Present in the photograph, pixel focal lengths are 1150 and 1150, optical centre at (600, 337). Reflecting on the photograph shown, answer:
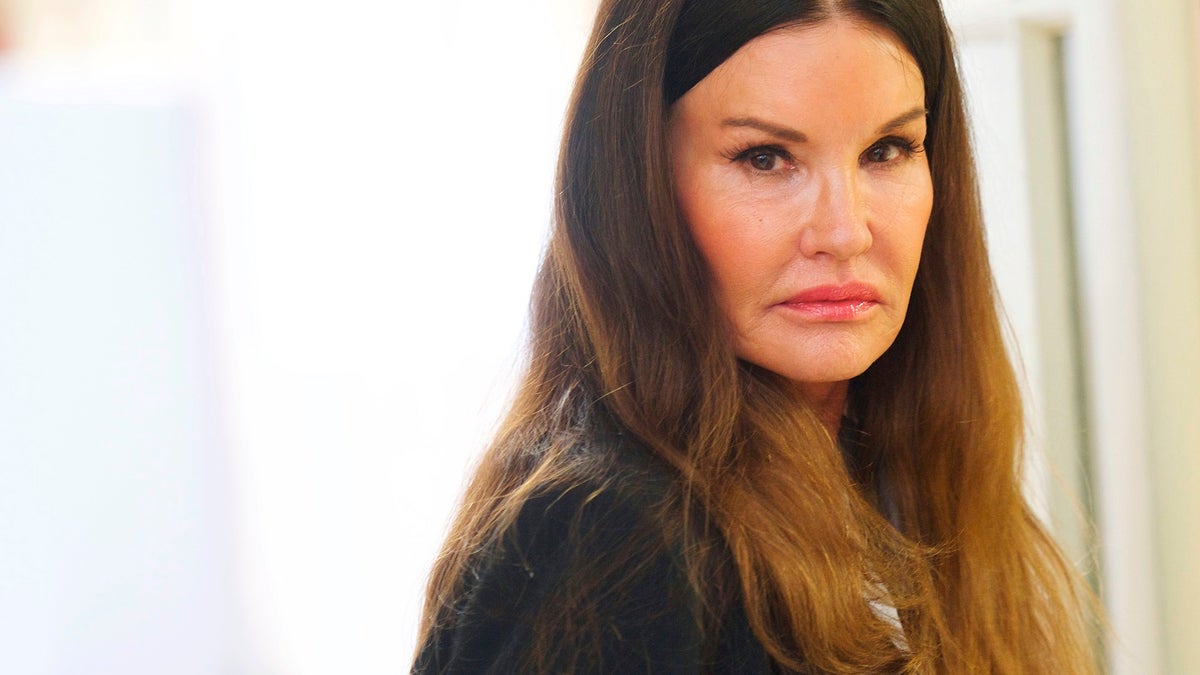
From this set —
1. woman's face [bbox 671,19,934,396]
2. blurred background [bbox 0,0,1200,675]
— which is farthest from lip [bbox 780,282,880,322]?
blurred background [bbox 0,0,1200,675]

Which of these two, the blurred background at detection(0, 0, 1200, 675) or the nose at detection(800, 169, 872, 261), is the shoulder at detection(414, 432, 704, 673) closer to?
the nose at detection(800, 169, 872, 261)

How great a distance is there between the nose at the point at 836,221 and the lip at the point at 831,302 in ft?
0.09

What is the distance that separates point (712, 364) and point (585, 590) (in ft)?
0.66

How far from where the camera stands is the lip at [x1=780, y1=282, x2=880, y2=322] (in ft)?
2.77

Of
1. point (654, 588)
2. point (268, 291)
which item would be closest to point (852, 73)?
point (654, 588)

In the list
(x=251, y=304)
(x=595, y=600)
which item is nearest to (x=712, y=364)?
(x=595, y=600)

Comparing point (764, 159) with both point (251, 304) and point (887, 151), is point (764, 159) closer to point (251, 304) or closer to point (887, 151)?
point (887, 151)

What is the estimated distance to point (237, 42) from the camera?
7.32ft

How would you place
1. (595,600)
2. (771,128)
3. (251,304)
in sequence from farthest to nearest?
1. (251,304)
2. (771,128)
3. (595,600)

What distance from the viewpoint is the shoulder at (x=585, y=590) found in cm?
72

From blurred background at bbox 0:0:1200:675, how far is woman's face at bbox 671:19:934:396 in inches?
39.9

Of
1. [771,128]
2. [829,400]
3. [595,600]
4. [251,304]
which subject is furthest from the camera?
[251,304]

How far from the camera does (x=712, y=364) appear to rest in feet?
2.74

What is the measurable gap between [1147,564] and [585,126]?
34.0 inches
